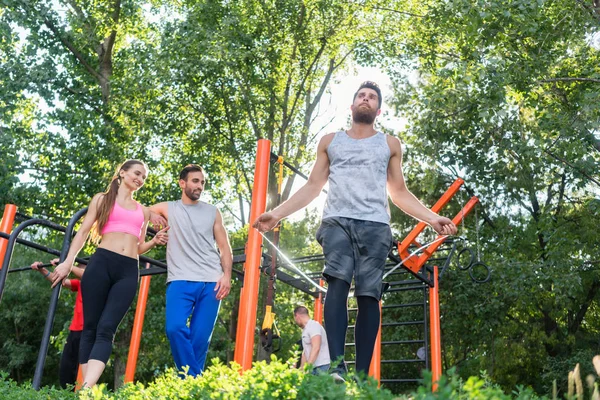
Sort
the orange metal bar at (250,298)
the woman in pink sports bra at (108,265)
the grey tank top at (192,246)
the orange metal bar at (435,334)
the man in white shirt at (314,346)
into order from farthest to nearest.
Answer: the orange metal bar at (435,334)
the man in white shirt at (314,346)
the orange metal bar at (250,298)
the grey tank top at (192,246)
the woman in pink sports bra at (108,265)

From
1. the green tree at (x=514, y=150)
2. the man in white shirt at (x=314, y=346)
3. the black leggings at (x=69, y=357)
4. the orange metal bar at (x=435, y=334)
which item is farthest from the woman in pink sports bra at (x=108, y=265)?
the orange metal bar at (x=435, y=334)

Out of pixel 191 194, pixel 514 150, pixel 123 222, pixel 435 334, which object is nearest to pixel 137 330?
pixel 435 334

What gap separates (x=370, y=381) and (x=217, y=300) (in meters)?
2.78

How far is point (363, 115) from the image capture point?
12.2ft

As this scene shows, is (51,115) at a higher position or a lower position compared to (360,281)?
higher

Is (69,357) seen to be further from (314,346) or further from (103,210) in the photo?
(314,346)

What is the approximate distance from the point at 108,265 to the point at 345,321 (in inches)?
65.6

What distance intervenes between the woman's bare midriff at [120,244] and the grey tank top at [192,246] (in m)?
0.31

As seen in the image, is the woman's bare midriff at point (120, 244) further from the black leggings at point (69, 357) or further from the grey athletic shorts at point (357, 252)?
the black leggings at point (69, 357)

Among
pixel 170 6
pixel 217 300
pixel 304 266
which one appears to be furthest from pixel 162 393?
pixel 304 266

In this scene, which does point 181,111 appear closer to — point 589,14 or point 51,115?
point 51,115

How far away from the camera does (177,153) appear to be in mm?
17016

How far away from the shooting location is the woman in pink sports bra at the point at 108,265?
409cm

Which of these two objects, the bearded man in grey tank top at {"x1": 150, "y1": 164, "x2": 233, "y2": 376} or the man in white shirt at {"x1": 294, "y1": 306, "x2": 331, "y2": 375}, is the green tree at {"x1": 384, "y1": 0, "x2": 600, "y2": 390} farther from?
the bearded man in grey tank top at {"x1": 150, "y1": 164, "x2": 233, "y2": 376}
